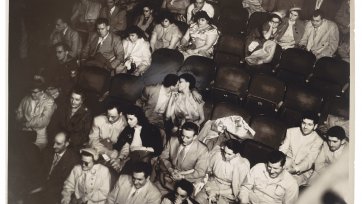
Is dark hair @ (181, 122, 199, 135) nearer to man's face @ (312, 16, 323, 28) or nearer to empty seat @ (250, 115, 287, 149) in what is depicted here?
empty seat @ (250, 115, 287, 149)

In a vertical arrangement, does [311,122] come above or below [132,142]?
above

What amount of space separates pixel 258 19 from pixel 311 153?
0.49m

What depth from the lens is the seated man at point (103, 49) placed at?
1679mm

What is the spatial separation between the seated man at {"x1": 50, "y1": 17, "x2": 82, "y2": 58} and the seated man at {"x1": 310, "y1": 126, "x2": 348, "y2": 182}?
95 centimetres

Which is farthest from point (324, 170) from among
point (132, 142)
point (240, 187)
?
point (132, 142)

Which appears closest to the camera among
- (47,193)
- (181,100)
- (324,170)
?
(324,170)

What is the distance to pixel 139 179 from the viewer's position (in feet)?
5.37

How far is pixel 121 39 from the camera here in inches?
66.2

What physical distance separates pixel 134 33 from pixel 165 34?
0.12 m

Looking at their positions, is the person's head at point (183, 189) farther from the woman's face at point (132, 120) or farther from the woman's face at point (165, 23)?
the woman's face at point (165, 23)

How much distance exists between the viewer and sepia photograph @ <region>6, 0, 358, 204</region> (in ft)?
4.99

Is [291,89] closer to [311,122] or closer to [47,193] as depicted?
[311,122]

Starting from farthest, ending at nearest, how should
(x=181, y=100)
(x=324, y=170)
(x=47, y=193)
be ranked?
(x=47, y=193) → (x=181, y=100) → (x=324, y=170)

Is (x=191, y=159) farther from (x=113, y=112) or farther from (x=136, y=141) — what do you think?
(x=113, y=112)
